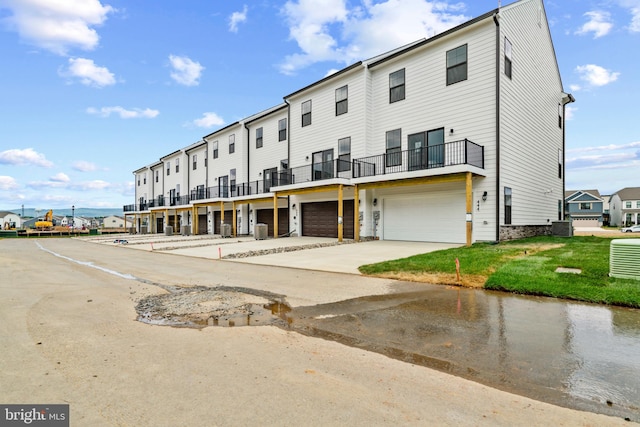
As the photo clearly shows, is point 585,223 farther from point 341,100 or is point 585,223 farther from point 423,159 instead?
point 341,100

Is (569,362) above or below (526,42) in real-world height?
below

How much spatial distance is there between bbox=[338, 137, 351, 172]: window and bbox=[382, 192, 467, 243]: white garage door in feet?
11.3

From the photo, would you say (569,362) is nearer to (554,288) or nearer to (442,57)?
(554,288)

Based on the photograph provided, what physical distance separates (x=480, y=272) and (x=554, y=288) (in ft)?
5.89

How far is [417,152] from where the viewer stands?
17.3m

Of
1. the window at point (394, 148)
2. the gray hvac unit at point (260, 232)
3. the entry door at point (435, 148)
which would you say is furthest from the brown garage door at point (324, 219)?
the entry door at point (435, 148)

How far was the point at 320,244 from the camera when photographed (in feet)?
57.4

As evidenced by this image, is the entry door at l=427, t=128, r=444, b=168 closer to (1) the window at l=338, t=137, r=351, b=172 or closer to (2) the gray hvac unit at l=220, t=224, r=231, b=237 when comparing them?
(1) the window at l=338, t=137, r=351, b=172

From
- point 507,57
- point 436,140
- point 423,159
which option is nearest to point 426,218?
point 423,159

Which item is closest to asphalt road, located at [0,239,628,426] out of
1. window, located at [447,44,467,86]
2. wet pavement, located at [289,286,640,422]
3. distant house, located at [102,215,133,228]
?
wet pavement, located at [289,286,640,422]

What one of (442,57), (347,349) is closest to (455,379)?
(347,349)

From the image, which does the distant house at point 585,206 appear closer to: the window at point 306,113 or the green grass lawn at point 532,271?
the window at point 306,113

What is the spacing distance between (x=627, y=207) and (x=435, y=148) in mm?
66088

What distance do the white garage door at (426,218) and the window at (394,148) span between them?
2.03m
